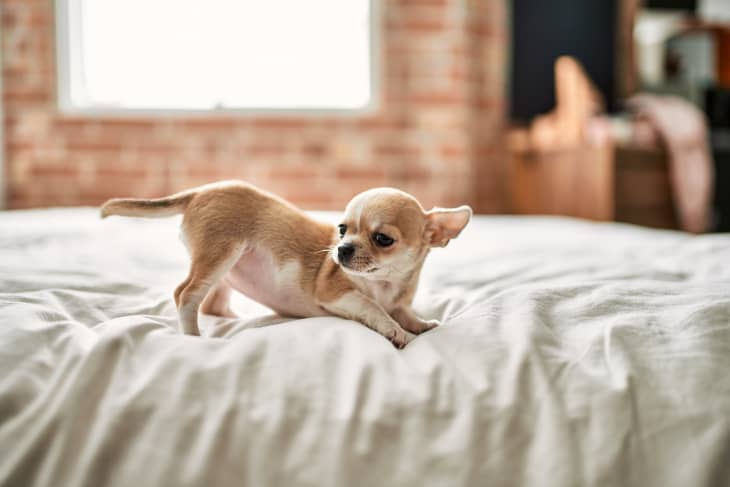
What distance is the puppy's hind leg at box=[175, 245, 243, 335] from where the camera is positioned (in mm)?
878

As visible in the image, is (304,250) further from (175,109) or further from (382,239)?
(175,109)

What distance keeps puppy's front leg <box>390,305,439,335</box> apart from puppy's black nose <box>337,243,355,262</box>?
0.46ft

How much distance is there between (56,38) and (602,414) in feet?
11.5

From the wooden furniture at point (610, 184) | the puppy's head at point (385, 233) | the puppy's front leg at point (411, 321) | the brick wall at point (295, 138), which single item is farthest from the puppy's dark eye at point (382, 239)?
the brick wall at point (295, 138)

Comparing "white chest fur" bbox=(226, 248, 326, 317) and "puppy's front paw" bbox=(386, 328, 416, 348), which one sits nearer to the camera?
"puppy's front paw" bbox=(386, 328, 416, 348)

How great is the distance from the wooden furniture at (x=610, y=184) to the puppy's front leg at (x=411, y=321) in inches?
90.0

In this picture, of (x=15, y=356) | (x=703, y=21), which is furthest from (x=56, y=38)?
(x=703, y=21)

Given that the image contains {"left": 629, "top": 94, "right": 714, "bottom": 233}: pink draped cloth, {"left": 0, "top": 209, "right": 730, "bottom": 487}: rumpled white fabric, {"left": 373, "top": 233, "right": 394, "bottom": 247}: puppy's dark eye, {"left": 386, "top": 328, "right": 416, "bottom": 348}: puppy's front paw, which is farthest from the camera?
{"left": 629, "top": 94, "right": 714, "bottom": 233}: pink draped cloth

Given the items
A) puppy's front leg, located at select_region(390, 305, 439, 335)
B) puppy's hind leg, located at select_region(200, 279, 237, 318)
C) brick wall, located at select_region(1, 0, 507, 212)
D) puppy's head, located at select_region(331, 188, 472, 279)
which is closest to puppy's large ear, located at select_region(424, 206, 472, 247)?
puppy's head, located at select_region(331, 188, 472, 279)

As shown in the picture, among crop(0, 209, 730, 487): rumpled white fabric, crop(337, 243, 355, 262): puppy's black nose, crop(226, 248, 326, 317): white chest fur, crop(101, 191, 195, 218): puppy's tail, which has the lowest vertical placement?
crop(0, 209, 730, 487): rumpled white fabric

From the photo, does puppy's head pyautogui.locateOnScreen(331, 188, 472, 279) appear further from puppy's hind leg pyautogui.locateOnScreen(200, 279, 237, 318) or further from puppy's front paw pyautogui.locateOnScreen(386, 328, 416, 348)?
puppy's hind leg pyautogui.locateOnScreen(200, 279, 237, 318)

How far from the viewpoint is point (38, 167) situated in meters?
3.36

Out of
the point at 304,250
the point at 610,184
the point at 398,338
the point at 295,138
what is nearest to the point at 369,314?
the point at 398,338

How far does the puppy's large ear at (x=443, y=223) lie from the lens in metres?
1.04
